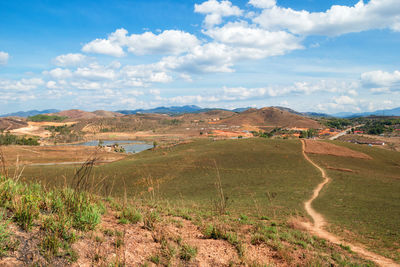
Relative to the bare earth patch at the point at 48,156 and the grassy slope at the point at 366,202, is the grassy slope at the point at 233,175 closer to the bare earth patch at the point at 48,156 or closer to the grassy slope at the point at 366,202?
the grassy slope at the point at 366,202

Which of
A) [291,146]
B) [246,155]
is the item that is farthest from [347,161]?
[246,155]

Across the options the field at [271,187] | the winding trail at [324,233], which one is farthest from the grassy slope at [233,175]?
the winding trail at [324,233]

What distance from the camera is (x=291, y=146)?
65438mm

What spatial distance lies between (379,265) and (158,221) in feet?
33.4

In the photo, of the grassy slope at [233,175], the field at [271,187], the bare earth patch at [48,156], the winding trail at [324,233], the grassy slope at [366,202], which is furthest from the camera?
the grassy slope at [233,175]

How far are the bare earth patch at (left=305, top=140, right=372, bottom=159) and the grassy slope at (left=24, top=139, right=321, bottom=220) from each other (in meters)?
3.78

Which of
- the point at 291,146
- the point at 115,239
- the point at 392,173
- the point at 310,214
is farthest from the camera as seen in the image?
the point at 291,146

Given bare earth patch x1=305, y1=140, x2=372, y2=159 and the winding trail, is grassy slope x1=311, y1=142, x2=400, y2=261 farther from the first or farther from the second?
bare earth patch x1=305, y1=140, x2=372, y2=159

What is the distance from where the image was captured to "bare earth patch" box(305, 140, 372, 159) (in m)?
A: 57.0

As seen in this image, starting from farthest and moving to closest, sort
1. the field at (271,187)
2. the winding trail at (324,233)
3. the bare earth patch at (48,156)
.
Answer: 1. the field at (271,187)
2. the winding trail at (324,233)
3. the bare earth patch at (48,156)

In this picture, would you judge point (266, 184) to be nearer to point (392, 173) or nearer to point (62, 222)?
point (392, 173)

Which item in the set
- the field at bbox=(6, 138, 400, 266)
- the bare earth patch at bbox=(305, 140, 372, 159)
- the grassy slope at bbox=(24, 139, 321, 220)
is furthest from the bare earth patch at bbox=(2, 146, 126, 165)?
the bare earth patch at bbox=(305, 140, 372, 159)

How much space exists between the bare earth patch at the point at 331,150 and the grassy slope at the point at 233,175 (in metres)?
3.78

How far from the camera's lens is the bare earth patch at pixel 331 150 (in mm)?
57031
